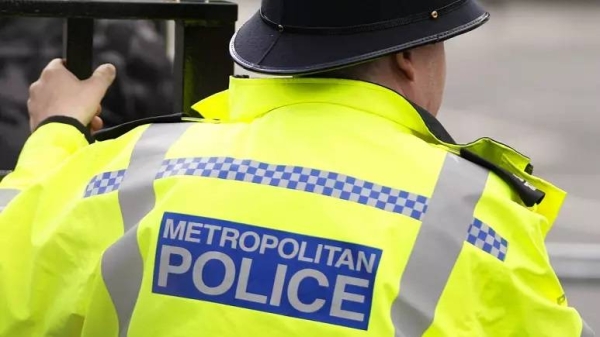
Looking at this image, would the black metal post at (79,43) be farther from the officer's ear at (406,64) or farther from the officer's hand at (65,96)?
the officer's ear at (406,64)

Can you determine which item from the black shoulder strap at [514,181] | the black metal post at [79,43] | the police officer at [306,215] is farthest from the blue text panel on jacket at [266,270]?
the black metal post at [79,43]

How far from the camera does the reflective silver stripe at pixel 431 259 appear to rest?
175 cm

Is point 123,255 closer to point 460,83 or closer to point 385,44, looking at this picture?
point 385,44

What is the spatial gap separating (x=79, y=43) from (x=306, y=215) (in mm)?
1006

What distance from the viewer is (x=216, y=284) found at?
1.80 metres

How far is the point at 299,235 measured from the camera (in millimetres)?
1778

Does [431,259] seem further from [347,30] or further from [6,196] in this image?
[6,196]

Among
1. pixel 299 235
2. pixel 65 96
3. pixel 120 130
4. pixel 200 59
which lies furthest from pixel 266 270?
pixel 200 59

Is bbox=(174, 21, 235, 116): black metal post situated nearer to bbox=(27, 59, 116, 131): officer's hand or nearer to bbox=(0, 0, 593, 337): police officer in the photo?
bbox=(27, 59, 116, 131): officer's hand

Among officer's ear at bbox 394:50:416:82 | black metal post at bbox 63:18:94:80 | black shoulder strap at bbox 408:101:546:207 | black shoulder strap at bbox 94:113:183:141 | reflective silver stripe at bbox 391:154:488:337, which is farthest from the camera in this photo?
black metal post at bbox 63:18:94:80

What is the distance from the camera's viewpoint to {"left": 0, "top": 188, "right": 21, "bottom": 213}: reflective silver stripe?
214 centimetres

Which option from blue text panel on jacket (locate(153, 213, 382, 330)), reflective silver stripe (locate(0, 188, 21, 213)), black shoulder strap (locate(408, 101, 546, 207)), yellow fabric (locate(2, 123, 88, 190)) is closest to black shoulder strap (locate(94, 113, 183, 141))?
yellow fabric (locate(2, 123, 88, 190))

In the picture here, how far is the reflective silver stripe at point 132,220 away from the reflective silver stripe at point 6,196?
11.6 inches

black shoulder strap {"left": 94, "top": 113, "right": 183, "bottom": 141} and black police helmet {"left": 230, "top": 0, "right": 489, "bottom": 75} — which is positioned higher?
black police helmet {"left": 230, "top": 0, "right": 489, "bottom": 75}
